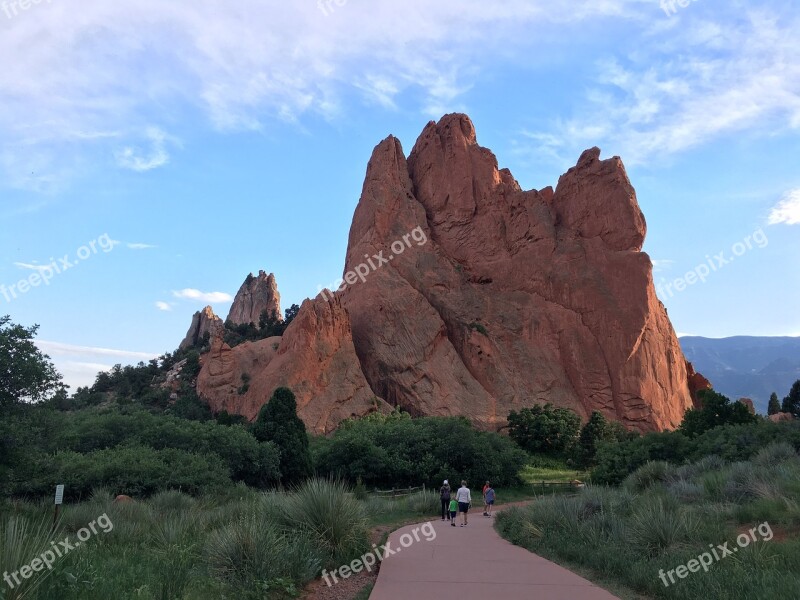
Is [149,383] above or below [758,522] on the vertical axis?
above

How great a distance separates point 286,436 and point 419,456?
26.0 feet

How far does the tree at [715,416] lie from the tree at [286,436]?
23444mm

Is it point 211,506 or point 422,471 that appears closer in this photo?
point 211,506

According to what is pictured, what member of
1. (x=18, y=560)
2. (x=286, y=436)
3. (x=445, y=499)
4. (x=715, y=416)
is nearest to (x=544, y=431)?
(x=715, y=416)

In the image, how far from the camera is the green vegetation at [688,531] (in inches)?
307

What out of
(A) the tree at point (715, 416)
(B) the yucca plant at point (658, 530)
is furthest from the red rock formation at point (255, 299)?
(B) the yucca plant at point (658, 530)

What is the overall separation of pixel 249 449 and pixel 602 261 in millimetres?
45880

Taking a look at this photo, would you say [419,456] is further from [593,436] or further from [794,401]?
[794,401]

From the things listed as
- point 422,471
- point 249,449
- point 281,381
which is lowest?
point 422,471

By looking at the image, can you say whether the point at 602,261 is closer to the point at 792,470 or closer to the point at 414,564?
the point at 792,470

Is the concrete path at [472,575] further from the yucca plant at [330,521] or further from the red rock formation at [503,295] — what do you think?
the red rock formation at [503,295]

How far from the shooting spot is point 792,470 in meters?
14.4

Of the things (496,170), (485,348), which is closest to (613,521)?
(485,348)

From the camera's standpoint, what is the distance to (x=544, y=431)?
49.2m
